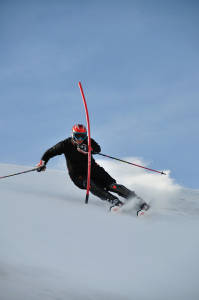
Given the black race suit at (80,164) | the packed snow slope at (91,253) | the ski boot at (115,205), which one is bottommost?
the packed snow slope at (91,253)

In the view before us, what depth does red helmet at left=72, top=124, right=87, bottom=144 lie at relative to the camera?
208 inches

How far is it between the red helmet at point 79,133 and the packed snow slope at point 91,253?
1.05m

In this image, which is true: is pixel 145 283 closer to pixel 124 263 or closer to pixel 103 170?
pixel 124 263

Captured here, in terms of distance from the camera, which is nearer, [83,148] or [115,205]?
[115,205]

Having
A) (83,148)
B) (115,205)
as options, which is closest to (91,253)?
(115,205)

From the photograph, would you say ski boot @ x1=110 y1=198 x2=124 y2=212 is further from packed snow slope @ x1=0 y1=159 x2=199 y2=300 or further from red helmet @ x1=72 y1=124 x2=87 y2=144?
red helmet @ x1=72 y1=124 x2=87 y2=144

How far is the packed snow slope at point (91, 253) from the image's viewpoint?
2.57m

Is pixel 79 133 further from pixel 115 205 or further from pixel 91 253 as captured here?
pixel 91 253

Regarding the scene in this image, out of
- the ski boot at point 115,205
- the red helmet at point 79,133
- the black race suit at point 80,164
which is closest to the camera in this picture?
the ski boot at point 115,205

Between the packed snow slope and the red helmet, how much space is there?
1054 millimetres

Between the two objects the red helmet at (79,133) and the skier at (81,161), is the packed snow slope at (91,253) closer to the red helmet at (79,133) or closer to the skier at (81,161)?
the skier at (81,161)

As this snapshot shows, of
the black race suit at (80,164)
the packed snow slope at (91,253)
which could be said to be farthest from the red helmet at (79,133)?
the packed snow slope at (91,253)

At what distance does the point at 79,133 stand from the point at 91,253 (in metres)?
2.51

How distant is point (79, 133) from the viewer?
528cm
